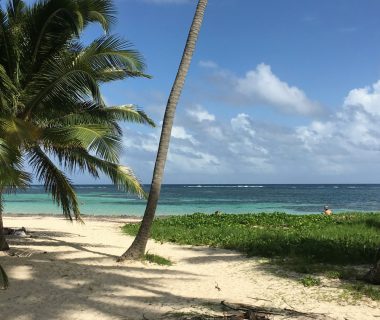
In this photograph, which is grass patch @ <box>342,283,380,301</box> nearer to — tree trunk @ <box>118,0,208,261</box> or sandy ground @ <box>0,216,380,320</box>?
sandy ground @ <box>0,216,380,320</box>

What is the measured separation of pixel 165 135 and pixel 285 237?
16.0 ft

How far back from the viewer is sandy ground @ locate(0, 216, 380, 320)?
671 centimetres

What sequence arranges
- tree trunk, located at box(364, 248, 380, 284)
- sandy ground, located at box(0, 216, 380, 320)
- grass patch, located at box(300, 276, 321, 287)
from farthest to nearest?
grass patch, located at box(300, 276, 321, 287) → tree trunk, located at box(364, 248, 380, 284) → sandy ground, located at box(0, 216, 380, 320)

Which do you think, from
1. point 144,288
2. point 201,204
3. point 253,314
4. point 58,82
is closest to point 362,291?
point 253,314

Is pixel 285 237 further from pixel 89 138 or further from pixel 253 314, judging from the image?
pixel 253 314

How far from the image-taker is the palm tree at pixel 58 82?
947 centimetres

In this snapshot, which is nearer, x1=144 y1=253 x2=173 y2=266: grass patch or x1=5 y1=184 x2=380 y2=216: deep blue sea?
x1=144 y1=253 x2=173 y2=266: grass patch

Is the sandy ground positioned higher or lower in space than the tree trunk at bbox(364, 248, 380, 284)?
lower

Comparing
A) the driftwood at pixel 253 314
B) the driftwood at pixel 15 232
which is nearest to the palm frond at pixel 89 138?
the driftwood at pixel 253 314

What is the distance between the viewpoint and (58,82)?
9.54 m

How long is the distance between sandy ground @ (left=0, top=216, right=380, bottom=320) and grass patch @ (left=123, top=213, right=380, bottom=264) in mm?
928

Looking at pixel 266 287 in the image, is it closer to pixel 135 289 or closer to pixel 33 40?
pixel 135 289

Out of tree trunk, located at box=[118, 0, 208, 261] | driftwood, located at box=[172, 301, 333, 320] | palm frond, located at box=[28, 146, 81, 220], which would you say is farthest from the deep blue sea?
driftwood, located at box=[172, 301, 333, 320]

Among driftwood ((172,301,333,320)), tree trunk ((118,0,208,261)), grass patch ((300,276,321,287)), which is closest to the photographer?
driftwood ((172,301,333,320))
